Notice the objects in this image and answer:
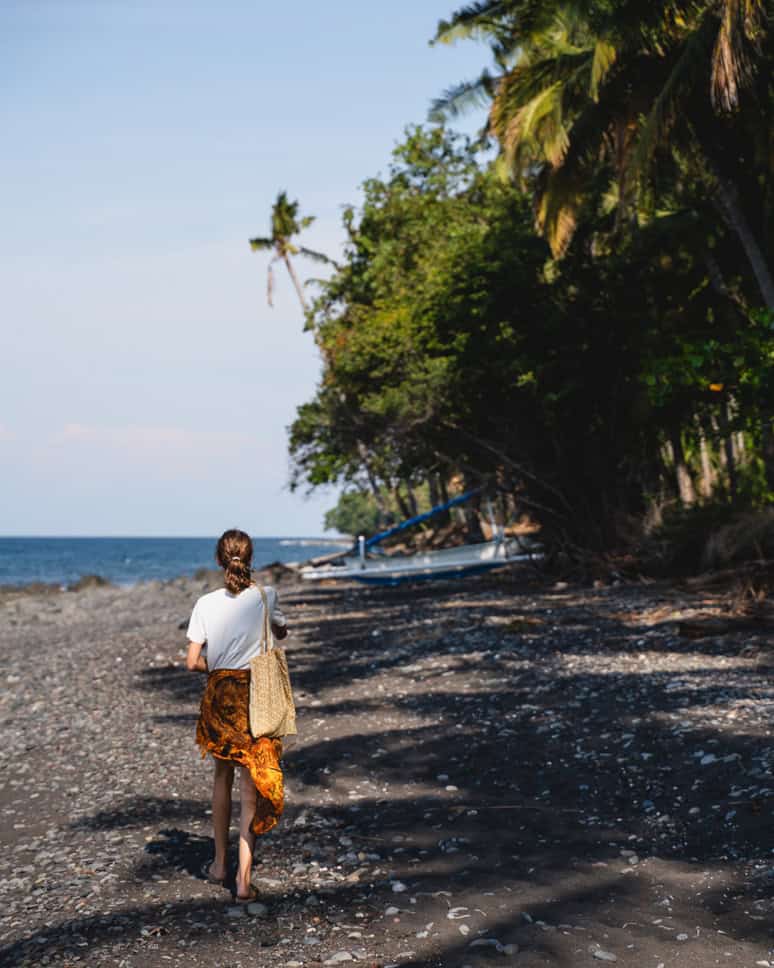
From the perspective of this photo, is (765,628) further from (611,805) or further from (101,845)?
(101,845)

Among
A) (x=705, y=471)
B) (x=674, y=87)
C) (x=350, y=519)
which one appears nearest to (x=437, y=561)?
(x=705, y=471)

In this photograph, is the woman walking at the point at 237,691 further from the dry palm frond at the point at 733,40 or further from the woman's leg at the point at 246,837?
the dry palm frond at the point at 733,40

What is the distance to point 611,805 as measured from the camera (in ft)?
24.4

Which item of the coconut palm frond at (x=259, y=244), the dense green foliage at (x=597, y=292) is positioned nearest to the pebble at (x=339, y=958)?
the dense green foliage at (x=597, y=292)

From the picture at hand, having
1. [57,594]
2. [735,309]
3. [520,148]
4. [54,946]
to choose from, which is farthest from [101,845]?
[57,594]

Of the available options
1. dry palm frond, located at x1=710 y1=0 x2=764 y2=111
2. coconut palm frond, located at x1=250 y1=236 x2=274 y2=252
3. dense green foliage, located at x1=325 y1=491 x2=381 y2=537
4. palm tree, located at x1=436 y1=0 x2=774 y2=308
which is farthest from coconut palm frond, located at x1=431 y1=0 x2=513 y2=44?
dense green foliage, located at x1=325 y1=491 x2=381 y2=537

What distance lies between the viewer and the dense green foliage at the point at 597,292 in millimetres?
17344

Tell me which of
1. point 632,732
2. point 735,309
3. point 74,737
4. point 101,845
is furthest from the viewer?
point 735,309

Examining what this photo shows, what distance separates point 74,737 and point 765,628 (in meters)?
8.31

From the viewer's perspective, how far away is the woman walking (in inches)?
237

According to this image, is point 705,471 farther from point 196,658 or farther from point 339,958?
point 339,958

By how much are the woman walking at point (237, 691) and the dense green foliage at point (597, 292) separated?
1087cm

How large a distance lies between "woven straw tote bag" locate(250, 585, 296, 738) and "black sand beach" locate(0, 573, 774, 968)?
101 cm

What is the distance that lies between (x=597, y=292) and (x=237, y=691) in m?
19.4
